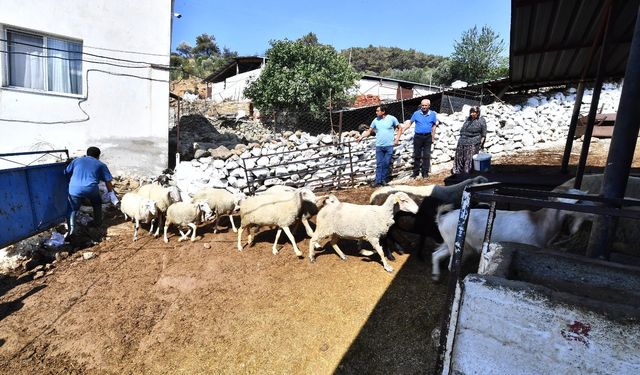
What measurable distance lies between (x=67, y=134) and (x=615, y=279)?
10.2m

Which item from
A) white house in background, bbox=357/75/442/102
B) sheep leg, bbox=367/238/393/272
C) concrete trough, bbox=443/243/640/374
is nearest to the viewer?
concrete trough, bbox=443/243/640/374

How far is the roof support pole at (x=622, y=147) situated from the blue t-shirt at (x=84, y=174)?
24.2 ft

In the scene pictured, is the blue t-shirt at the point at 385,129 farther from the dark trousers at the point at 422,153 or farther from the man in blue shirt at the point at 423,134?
the dark trousers at the point at 422,153

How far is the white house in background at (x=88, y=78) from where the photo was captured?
25.2ft

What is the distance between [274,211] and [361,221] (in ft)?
5.61

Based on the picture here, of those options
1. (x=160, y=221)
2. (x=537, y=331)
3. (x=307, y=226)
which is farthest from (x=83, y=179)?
(x=537, y=331)

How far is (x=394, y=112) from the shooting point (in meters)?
17.6

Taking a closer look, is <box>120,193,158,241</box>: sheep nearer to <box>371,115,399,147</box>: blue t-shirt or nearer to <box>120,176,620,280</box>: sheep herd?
<box>120,176,620,280</box>: sheep herd

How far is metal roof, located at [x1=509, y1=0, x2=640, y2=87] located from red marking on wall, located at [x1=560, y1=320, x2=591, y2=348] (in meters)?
3.55

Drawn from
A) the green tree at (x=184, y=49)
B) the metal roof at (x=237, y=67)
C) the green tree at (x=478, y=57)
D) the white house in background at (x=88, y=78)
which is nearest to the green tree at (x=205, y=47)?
the green tree at (x=184, y=49)

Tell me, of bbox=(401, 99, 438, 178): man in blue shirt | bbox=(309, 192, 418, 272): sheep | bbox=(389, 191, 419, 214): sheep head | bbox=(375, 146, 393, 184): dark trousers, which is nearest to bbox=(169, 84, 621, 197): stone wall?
bbox=(375, 146, 393, 184): dark trousers

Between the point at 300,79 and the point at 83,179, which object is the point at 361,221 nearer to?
the point at 83,179

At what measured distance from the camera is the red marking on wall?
132 centimetres

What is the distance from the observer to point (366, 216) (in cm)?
484
